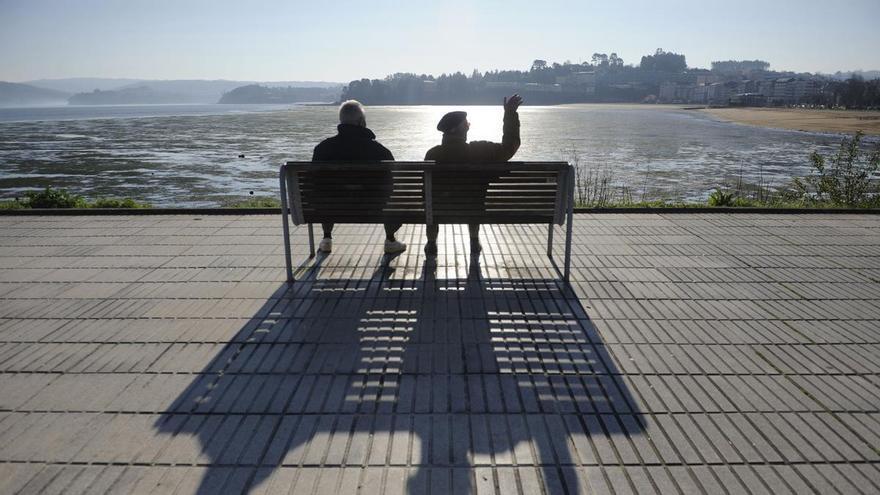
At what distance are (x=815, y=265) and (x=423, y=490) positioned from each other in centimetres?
460

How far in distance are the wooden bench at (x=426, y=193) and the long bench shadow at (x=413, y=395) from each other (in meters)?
0.71

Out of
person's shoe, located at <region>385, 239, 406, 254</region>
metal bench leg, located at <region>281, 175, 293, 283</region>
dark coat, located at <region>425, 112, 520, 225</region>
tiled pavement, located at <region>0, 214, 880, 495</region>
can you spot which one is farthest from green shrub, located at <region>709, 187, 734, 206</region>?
metal bench leg, located at <region>281, 175, 293, 283</region>

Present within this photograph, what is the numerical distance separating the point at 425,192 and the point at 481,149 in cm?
94

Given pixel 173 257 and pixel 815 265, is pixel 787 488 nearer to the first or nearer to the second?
pixel 815 265

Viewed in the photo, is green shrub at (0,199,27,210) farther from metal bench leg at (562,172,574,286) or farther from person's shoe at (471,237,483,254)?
metal bench leg at (562,172,574,286)

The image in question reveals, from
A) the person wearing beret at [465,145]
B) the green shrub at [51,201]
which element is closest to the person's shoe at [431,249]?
the person wearing beret at [465,145]

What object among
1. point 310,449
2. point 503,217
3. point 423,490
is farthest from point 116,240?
point 423,490

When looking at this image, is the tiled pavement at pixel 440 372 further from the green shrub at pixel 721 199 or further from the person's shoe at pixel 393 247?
the green shrub at pixel 721 199

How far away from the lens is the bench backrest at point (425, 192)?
14.4ft

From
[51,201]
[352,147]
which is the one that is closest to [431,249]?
[352,147]

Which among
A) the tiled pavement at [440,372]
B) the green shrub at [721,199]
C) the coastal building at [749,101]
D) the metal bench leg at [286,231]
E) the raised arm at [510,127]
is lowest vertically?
the tiled pavement at [440,372]

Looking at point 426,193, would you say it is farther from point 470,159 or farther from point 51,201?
point 51,201

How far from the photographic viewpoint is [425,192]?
176 inches

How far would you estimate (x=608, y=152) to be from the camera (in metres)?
33.8
